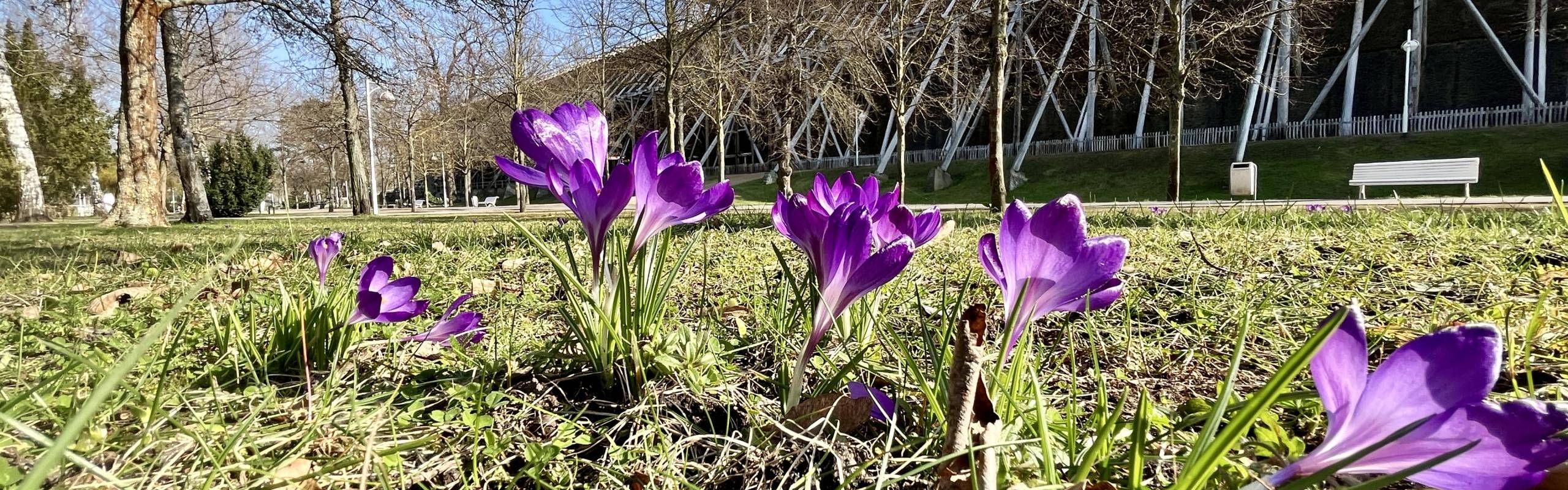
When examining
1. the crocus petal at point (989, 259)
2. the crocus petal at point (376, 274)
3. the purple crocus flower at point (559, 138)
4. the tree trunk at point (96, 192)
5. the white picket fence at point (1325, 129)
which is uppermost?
the white picket fence at point (1325, 129)

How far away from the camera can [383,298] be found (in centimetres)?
115

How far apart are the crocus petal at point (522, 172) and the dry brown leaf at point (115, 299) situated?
6.20ft

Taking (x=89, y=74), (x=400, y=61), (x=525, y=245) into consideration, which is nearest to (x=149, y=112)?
(x=400, y=61)

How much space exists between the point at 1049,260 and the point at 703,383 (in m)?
0.59

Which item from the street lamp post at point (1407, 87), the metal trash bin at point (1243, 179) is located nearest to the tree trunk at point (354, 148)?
the metal trash bin at point (1243, 179)

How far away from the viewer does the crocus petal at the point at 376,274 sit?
1.12m

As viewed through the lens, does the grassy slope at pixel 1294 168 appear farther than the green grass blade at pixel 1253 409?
Yes

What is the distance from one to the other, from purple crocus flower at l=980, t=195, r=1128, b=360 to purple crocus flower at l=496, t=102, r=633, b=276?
50 cm

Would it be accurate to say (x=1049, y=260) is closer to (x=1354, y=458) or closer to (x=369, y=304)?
(x=1354, y=458)

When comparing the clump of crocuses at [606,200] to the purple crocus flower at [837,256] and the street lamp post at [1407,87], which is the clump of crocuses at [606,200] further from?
the street lamp post at [1407,87]

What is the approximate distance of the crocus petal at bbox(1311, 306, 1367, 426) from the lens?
494mm

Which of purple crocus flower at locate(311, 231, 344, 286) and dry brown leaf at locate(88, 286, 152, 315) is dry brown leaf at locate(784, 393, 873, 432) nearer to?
purple crocus flower at locate(311, 231, 344, 286)

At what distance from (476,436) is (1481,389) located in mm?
1001

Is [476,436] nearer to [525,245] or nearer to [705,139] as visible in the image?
[525,245]
